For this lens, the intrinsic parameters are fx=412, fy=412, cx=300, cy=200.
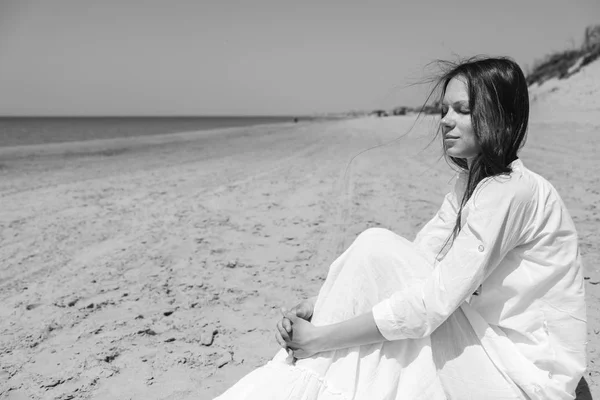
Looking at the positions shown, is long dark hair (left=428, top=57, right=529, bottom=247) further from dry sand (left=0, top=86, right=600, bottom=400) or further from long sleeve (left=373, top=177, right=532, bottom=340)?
dry sand (left=0, top=86, right=600, bottom=400)

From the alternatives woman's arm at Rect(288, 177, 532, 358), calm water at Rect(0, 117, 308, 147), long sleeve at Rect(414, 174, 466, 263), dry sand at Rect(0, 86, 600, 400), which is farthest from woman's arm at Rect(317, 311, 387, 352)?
calm water at Rect(0, 117, 308, 147)

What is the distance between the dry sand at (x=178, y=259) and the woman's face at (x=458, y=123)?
144 centimetres

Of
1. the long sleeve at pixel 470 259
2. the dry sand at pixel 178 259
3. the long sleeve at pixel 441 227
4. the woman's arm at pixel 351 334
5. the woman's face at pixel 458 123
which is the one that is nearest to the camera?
the long sleeve at pixel 470 259

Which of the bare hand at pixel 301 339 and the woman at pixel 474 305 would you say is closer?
the woman at pixel 474 305

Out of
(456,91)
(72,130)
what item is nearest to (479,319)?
(456,91)

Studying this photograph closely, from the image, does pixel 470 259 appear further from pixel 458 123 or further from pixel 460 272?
pixel 458 123

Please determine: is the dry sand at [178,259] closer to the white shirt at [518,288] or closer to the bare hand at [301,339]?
the bare hand at [301,339]

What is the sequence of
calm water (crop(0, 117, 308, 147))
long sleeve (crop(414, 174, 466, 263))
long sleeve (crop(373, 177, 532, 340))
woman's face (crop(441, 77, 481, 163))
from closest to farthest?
long sleeve (crop(373, 177, 532, 340)), woman's face (crop(441, 77, 481, 163)), long sleeve (crop(414, 174, 466, 263)), calm water (crop(0, 117, 308, 147))

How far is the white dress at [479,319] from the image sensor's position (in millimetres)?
1194

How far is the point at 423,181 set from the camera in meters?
6.32

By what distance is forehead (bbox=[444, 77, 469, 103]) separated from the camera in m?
1.39

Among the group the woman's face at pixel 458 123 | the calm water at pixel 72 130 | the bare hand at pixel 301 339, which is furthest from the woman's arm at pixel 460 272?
the calm water at pixel 72 130

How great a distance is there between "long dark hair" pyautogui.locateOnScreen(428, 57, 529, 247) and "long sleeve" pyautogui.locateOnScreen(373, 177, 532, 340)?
122 mm

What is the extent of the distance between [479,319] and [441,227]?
505mm
